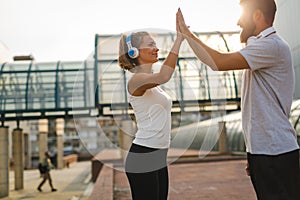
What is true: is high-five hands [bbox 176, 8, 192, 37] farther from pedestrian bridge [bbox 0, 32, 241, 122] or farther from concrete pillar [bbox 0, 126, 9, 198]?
concrete pillar [bbox 0, 126, 9, 198]

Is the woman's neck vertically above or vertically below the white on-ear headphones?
below

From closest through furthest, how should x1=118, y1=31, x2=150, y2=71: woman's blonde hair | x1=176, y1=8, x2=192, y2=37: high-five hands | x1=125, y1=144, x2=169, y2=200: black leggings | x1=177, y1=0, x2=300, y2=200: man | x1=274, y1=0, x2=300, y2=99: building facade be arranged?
x1=177, y1=0, x2=300, y2=200: man
x1=176, y1=8, x2=192, y2=37: high-five hands
x1=125, y1=144, x2=169, y2=200: black leggings
x1=118, y1=31, x2=150, y2=71: woman's blonde hair
x1=274, y1=0, x2=300, y2=99: building facade

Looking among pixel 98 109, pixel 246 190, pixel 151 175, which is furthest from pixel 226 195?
pixel 98 109

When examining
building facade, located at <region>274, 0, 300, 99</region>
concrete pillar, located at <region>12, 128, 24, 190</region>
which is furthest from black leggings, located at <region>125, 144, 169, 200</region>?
concrete pillar, located at <region>12, 128, 24, 190</region>

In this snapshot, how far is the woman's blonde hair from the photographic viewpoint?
2.90m

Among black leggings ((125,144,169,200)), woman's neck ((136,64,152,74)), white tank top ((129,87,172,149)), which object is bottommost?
black leggings ((125,144,169,200))

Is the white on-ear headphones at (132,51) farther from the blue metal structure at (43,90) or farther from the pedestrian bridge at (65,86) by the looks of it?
the blue metal structure at (43,90)

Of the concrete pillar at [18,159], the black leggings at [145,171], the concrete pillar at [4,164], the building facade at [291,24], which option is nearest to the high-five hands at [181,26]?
the black leggings at [145,171]

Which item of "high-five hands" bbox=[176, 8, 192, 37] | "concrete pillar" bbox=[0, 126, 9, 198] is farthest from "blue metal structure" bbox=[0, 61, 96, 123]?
"high-five hands" bbox=[176, 8, 192, 37]

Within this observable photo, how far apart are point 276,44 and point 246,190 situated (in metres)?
8.19

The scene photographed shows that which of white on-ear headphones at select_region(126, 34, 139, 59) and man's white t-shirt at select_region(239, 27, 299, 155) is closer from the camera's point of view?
man's white t-shirt at select_region(239, 27, 299, 155)

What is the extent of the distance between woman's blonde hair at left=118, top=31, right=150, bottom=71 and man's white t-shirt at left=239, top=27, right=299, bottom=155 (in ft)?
2.51

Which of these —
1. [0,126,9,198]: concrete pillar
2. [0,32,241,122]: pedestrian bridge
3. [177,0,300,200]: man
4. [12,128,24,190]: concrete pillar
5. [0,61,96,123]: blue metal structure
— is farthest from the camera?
[12,128,24,190]: concrete pillar

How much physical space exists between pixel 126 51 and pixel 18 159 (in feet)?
66.6
